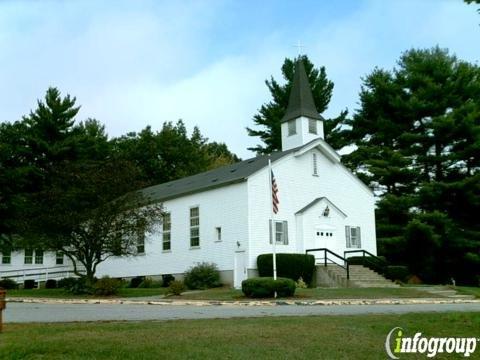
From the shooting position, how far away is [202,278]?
104 ft

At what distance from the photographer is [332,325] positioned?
39.8 feet

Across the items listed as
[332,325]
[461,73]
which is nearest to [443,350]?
[332,325]

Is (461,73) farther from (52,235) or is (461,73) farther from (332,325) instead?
(332,325)

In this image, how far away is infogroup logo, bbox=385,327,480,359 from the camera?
377 inches

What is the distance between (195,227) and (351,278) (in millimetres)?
9654

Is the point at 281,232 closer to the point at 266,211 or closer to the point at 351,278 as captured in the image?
the point at 266,211

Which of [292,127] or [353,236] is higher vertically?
[292,127]

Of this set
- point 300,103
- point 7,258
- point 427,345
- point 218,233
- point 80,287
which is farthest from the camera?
point 7,258

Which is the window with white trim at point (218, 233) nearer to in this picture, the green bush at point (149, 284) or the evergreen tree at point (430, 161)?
the green bush at point (149, 284)

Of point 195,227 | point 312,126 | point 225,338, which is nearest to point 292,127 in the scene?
point 312,126

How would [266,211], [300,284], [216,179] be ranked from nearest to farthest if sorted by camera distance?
[300,284], [266,211], [216,179]

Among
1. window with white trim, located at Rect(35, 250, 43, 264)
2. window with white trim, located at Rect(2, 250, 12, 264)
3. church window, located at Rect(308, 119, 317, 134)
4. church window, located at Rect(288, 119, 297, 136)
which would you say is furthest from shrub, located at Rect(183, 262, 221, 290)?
window with white trim, located at Rect(35, 250, 43, 264)

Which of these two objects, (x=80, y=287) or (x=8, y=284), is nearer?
(x=80, y=287)

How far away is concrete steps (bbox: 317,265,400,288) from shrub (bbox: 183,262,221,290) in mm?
5490
